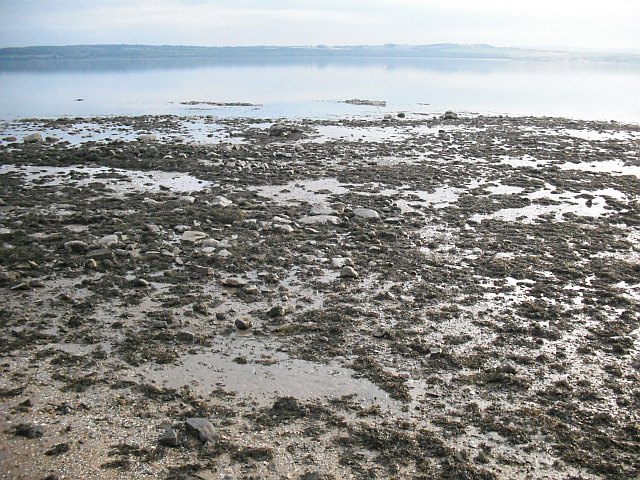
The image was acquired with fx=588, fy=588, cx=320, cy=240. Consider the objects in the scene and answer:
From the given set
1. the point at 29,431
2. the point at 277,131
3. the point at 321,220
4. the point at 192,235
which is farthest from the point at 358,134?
the point at 29,431

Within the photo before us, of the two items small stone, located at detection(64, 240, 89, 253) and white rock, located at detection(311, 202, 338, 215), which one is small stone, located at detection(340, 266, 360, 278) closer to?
white rock, located at detection(311, 202, 338, 215)

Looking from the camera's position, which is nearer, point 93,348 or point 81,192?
point 93,348

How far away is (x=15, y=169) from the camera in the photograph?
1838 centimetres

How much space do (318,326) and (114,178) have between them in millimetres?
11178

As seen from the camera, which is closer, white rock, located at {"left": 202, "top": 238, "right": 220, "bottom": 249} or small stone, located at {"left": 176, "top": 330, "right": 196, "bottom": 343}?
small stone, located at {"left": 176, "top": 330, "right": 196, "bottom": 343}

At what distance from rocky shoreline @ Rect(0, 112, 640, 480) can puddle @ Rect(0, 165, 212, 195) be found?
15 cm

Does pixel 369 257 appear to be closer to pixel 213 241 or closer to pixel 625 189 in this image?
pixel 213 241

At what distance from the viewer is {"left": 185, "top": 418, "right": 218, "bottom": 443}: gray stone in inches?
226

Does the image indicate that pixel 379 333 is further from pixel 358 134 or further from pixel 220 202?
pixel 358 134

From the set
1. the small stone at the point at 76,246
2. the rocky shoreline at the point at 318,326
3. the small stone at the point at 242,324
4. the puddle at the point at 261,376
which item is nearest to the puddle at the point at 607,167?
the rocky shoreline at the point at 318,326

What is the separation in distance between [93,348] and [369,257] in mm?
5326

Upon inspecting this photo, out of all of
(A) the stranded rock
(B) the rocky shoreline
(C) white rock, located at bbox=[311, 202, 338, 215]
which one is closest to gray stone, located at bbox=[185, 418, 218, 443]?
(B) the rocky shoreline

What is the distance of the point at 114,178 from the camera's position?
56.7 feet

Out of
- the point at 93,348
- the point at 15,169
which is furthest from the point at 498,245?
the point at 15,169
